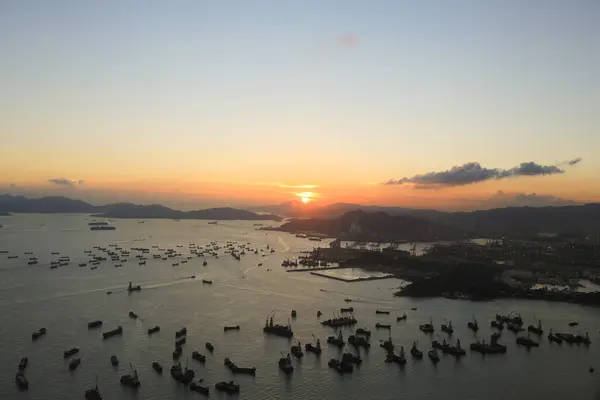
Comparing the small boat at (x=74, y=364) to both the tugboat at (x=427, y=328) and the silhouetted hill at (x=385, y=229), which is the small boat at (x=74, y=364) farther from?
the silhouetted hill at (x=385, y=229)

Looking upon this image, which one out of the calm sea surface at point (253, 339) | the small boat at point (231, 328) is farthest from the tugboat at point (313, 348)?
the small boat at point (231, 328)

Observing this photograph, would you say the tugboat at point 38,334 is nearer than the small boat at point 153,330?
Yes

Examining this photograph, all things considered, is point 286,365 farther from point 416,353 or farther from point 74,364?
point 74,364

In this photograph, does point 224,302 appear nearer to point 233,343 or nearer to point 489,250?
point 233,343

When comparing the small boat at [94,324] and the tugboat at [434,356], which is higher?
the small boat at [94,324]

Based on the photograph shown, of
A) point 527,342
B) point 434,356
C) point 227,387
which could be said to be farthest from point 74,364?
point 527,342

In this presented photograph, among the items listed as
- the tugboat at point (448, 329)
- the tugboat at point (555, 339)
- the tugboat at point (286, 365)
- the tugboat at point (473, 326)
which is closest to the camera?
the tugboat at point (286, 365)

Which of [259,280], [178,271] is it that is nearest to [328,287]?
[259,280]
